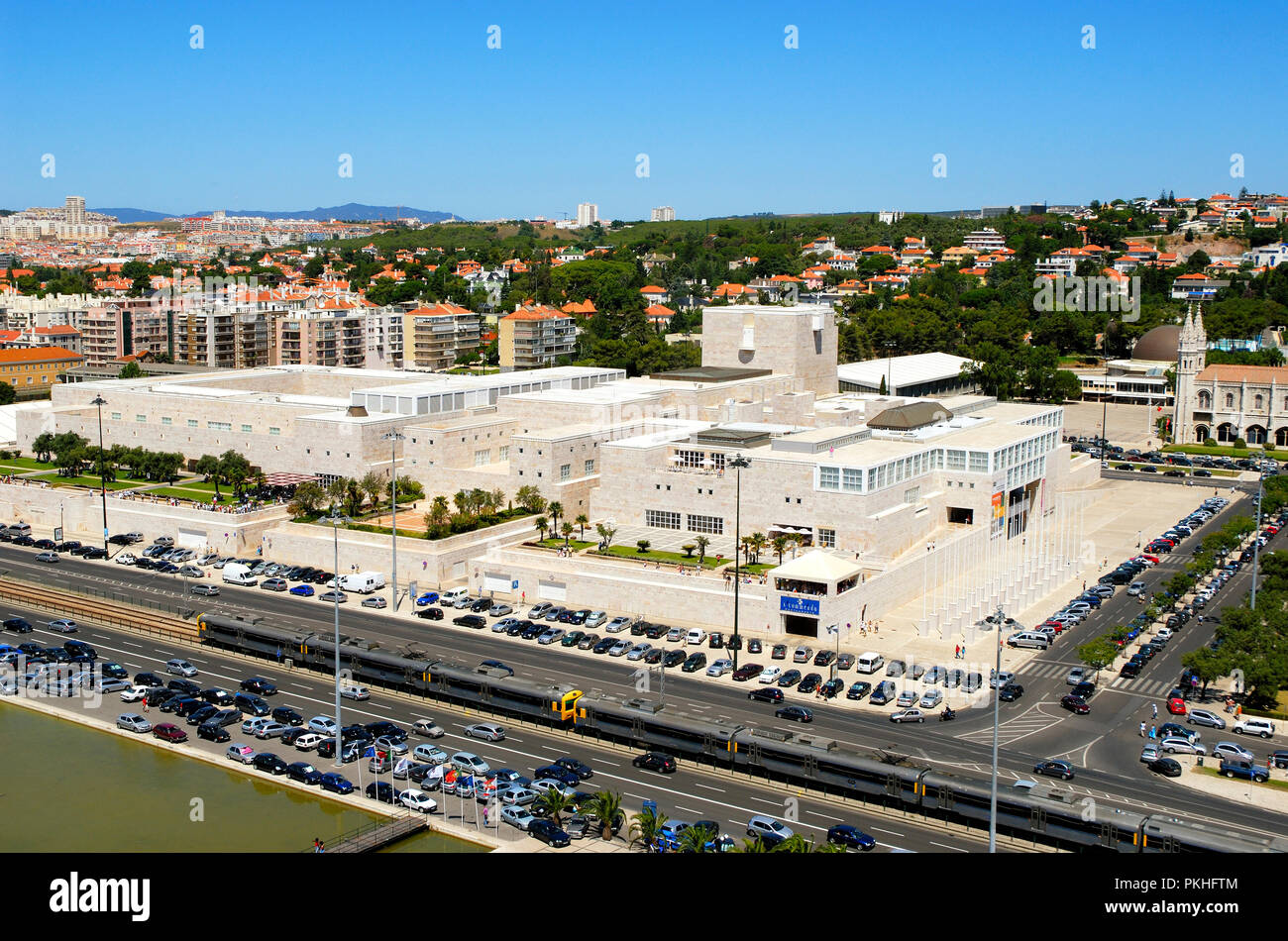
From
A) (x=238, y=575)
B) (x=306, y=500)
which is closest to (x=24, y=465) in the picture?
(x=306, y=500)

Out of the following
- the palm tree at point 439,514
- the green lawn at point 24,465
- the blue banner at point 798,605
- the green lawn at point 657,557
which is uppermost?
the green lawn at point 24,465

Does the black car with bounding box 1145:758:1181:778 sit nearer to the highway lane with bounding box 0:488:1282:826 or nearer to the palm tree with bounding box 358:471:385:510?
the highway lane with bounding box 0:488:1282:826

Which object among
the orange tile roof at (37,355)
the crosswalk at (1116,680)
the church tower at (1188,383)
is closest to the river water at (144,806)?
the crosswalk at (1116,680)

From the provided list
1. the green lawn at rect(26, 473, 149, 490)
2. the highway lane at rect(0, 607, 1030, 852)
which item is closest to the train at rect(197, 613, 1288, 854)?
the highway lane at rect(0, 607, 1030, 852)

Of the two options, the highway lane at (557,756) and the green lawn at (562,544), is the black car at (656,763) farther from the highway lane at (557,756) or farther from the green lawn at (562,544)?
the green lawn at (562,544)
